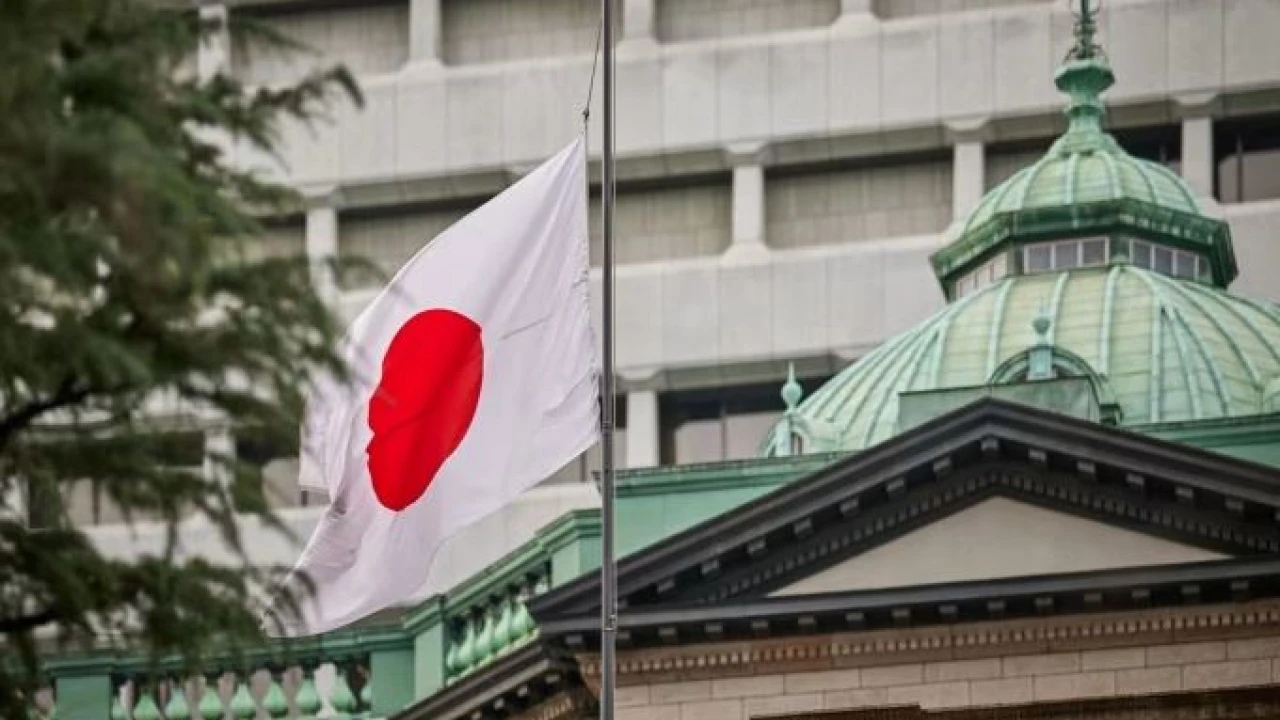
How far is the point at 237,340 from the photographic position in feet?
81.4

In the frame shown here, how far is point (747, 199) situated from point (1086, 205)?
84.5 feet

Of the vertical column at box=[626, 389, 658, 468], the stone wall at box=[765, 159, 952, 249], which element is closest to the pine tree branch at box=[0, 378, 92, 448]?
the vertical column at box=[626, 389, 658, 468]

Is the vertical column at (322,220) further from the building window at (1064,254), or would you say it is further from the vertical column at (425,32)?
the building window at (1064,254)

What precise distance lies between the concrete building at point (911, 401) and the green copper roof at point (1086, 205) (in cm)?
5

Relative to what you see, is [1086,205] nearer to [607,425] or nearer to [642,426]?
[607,425]

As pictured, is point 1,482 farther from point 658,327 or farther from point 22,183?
point 658,327

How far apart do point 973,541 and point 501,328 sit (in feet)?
17.9

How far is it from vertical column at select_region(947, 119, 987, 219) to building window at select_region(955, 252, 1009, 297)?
72.2 ft

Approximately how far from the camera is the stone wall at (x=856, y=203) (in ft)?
274

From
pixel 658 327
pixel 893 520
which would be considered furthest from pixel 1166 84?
pixel 893 520

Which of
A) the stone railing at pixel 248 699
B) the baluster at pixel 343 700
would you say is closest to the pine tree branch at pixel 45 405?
the stone railing at pixel 248 699

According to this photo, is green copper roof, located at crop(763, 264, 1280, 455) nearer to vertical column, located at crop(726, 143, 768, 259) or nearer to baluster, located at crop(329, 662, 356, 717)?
baluster, located at crop(329, 662, 356, 717)

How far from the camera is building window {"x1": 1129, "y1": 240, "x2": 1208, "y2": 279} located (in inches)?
2315

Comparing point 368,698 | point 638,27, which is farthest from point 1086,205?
point 638,27
